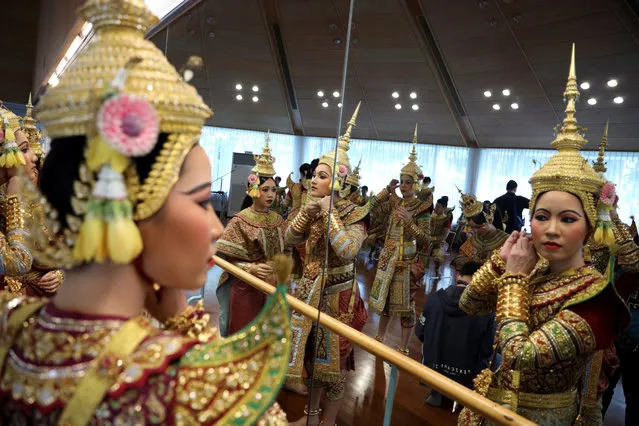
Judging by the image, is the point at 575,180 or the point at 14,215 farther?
the point at 14,215

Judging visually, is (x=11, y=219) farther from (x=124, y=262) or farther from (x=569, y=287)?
(x=569, y=287)

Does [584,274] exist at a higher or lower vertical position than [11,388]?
higher

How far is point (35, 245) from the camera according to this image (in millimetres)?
860

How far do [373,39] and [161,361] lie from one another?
350 inches

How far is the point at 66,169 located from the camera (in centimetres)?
78

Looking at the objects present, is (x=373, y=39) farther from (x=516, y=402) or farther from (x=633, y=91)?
(x=516, y=402)

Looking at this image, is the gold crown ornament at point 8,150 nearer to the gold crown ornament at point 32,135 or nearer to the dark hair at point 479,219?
the gold crown ornament at point 32,135

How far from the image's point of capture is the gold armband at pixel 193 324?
36.7 inches

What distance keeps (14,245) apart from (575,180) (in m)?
2.42

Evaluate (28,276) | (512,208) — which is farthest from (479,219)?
(28,276)

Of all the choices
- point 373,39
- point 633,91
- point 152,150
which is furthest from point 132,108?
point 373,39

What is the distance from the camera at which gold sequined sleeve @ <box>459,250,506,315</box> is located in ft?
6.23

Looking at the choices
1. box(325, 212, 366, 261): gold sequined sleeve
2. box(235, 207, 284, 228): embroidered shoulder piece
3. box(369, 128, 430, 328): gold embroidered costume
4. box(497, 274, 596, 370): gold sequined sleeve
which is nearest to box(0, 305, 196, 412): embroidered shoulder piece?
box(497, 274, 596, 370): gold sequined sleeve

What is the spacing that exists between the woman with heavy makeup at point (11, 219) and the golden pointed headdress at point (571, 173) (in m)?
2.18
